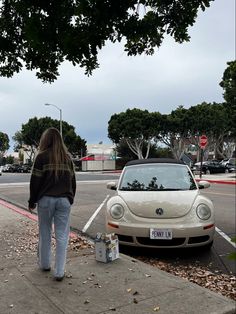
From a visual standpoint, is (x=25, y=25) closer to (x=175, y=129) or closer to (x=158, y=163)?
(x=158, y=163)

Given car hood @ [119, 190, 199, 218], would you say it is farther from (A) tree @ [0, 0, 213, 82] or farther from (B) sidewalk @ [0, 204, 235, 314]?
(A) tree @ [0, 0, 213, 82]

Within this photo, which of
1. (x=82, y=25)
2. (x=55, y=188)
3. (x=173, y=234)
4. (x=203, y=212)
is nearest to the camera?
(x=82, y=25)

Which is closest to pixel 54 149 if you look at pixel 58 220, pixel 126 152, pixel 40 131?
pixel 58 220

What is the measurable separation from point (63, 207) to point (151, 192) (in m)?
2.18

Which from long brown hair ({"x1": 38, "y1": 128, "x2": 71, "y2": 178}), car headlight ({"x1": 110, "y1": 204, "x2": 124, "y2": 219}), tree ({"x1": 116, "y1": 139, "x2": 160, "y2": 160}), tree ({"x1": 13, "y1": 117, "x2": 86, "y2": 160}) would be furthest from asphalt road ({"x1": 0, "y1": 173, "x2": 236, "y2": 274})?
tree ({"x1": 13, "y1": 117, "x2": 86, "y2": 160})

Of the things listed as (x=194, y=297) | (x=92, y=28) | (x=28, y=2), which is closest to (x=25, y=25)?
(x=28, y=2)

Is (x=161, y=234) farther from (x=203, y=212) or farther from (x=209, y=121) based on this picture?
(x=209, y=121)

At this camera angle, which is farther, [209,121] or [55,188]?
[209,121]

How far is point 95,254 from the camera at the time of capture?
18.1ft

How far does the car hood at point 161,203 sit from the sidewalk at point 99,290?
31.7 inches

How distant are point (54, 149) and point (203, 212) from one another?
8.81 feet

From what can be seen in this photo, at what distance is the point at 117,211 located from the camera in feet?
20.0

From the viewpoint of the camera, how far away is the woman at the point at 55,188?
4.48 m

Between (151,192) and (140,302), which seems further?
(151,192)
